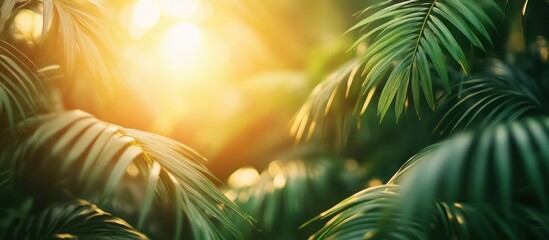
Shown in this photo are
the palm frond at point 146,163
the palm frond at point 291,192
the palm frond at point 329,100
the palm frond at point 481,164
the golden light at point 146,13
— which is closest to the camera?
the palm frond at point 481,164

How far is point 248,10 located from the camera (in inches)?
114

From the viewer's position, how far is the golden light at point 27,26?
45.2 inches

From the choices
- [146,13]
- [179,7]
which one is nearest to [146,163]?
[146,13]

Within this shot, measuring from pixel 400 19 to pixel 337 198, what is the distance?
1.14 metres

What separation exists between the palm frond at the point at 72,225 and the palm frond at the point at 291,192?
643 mm

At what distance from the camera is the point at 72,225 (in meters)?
0.93

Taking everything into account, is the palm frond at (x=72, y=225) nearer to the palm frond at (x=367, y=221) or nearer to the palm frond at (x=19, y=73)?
the palm frond at (x=19, y=73)

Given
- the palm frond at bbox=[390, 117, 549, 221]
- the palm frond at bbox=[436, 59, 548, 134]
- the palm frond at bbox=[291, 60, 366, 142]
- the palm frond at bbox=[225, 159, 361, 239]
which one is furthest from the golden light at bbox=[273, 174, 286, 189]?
the palm frond at bbox=[390, 117, 549, 221]

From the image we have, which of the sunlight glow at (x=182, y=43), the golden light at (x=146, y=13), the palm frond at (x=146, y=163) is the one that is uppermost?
the golden light at (x=146, y=13)

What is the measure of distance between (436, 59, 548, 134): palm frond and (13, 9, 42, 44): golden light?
0.98 m

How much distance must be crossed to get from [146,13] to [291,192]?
1.61 m

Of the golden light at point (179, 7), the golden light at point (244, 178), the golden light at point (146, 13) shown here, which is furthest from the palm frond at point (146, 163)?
the golden light at point (179, 7)

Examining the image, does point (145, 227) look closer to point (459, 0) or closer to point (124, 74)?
point (124, 74)

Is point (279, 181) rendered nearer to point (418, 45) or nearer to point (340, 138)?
point (340, 138)
